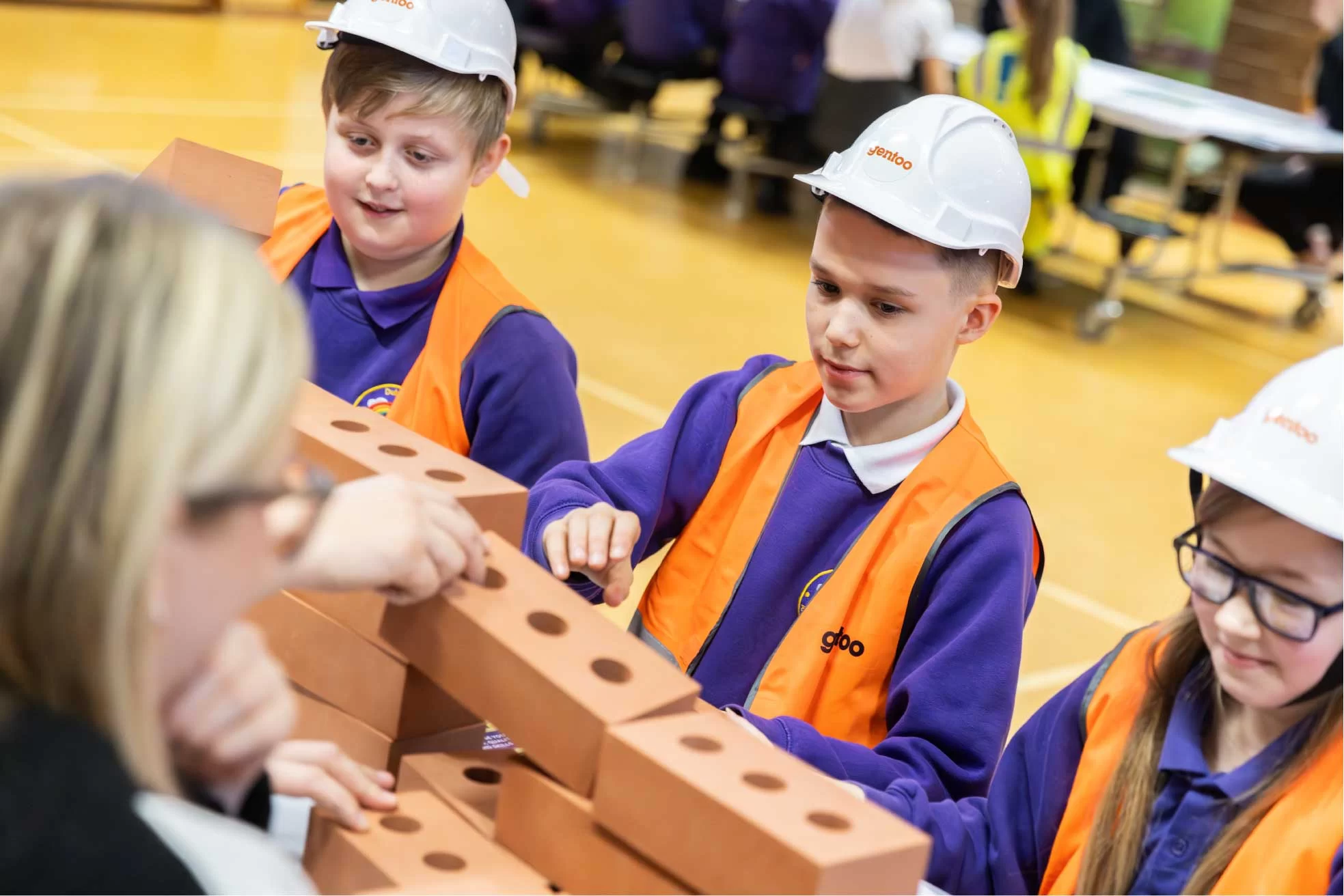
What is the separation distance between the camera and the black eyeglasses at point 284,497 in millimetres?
776

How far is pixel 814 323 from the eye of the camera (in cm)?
203

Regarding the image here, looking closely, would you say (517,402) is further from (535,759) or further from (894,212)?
(535,759)

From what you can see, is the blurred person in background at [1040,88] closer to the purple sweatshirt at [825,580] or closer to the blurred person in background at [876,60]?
the blurred person in background at [876,60]

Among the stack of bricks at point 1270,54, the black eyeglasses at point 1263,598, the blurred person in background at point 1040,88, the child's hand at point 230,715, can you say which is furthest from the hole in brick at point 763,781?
the stack of bricks at point 1270,54

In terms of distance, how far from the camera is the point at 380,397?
2391 millimetres

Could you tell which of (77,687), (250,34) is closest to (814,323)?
(77,687)

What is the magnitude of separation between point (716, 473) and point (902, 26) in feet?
17.7

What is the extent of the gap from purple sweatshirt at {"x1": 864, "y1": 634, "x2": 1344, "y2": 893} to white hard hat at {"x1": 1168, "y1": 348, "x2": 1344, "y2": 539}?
0.26m

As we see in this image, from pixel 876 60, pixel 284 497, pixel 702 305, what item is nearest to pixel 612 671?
pixel 284 497

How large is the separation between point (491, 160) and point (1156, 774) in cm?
156

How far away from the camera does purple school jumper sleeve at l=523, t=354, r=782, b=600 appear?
7.04 feet

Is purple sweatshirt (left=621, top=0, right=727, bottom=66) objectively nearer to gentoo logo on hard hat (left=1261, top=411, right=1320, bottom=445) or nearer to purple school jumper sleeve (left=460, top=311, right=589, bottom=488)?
purple school jumper sleeve (left=460, top=311, right=589, bottom=488)

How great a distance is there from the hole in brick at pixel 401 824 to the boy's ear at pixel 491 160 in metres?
1.43

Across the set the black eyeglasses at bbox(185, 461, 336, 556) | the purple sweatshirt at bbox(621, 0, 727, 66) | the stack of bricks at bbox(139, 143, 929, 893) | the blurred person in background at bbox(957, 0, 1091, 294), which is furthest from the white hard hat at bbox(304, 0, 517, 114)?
the purple sweatshirt at bbox(621, 0, 727, 66)
